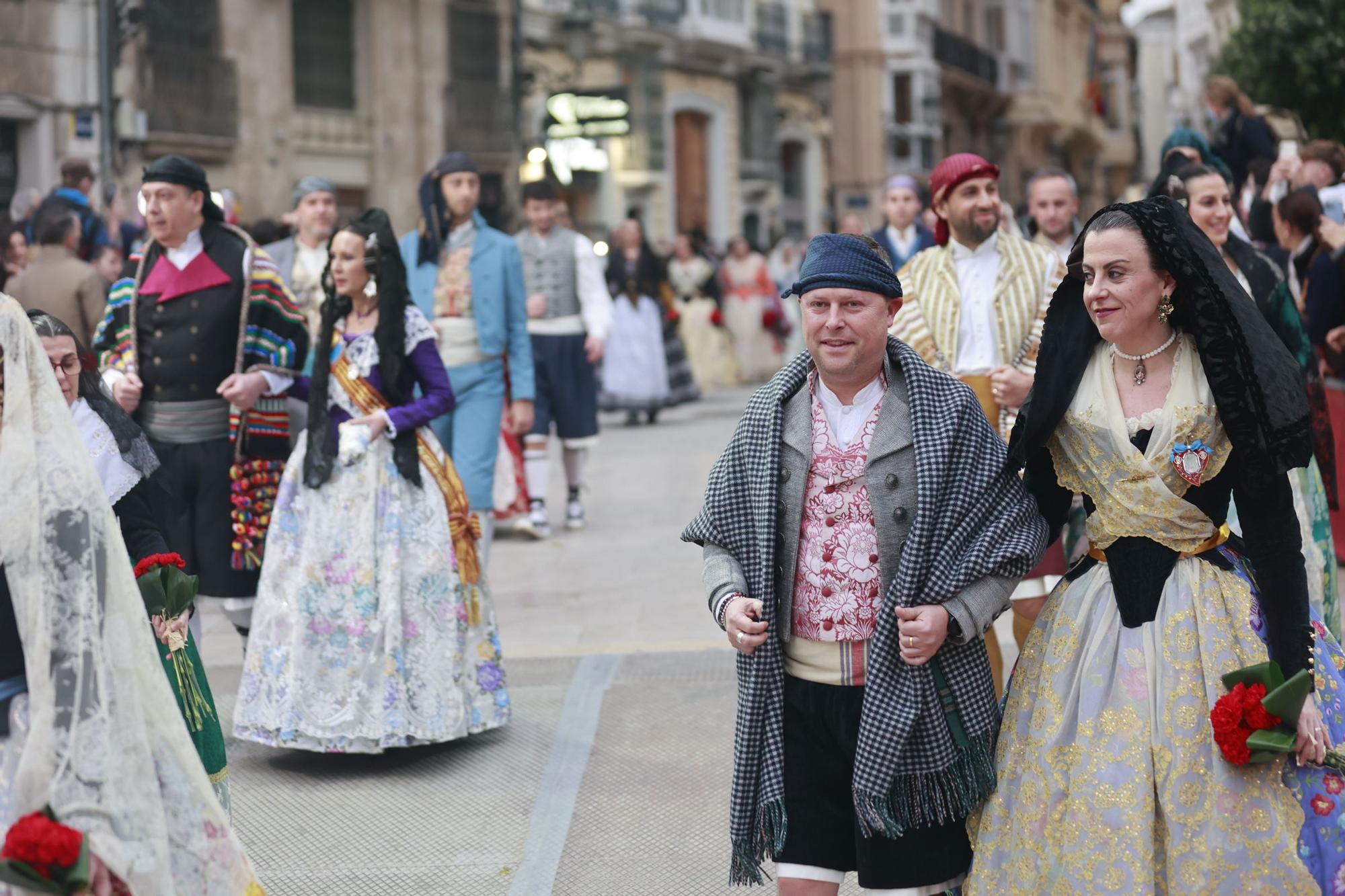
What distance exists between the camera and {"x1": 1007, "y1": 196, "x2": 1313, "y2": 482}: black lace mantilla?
11.3ft

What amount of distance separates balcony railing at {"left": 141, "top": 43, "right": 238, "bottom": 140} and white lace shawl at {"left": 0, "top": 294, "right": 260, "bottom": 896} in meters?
17.2

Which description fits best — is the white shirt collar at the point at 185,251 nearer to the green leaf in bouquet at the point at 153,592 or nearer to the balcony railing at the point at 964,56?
the green leaf in bouquet at the point at 153,592

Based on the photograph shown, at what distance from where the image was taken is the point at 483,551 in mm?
7250

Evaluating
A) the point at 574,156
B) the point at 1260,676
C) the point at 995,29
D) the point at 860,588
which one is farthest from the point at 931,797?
the point at 995,29

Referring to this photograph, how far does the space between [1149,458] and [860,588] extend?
0.66m

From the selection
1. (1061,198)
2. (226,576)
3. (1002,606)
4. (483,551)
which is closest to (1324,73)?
(1061,198)

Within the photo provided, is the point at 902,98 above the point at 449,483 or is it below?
above

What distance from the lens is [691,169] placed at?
32.8 m

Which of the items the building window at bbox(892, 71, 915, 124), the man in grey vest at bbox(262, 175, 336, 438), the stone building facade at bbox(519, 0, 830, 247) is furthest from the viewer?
the building window at bbox(892, 71, 915, 124)

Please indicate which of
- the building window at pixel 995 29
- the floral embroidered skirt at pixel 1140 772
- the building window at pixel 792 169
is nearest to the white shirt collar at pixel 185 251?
the floral embroidered skirt at pixel 1140 772

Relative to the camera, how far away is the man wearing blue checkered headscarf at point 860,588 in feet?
11.3

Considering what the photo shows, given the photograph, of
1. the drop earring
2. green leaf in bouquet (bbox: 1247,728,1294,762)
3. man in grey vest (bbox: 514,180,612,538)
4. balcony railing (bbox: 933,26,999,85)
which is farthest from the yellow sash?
balcony railing (bbox: 933,26,999,85)

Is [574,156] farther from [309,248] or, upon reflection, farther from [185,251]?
[185,251]

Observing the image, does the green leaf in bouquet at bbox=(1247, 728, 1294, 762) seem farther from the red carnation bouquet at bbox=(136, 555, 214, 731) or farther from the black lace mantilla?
the red carnation bouquet at bbox=(136, 555, 214, 731)
